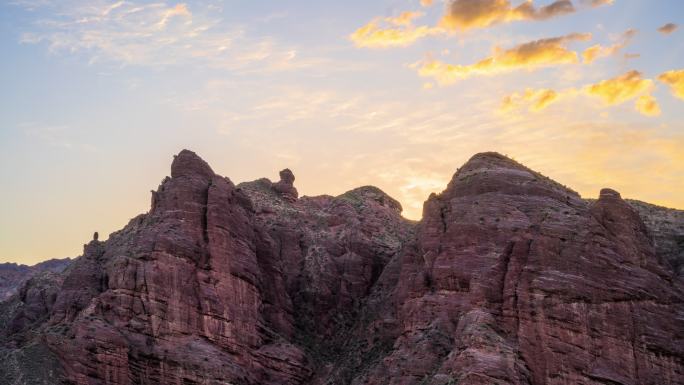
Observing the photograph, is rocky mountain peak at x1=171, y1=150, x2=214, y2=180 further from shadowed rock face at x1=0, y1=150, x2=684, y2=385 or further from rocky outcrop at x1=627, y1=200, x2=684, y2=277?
rocky outcrop at x1=627, y1=200, x2=684, y2=277

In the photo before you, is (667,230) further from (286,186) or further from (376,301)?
(286,186)

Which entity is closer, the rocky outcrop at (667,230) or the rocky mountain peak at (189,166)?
the rocky outcrop at (667,230)

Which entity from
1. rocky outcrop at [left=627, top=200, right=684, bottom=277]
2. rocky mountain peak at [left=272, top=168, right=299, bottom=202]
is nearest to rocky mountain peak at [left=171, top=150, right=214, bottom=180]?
rocky mountain peak at [left=272, top=168, right=299, bottom=202]

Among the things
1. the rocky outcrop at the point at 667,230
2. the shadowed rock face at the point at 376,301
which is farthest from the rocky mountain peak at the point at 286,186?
the rocky outcrop at the point at 667,230

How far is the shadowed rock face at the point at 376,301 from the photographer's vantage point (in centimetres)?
9362

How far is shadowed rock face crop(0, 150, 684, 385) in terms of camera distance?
307 ft

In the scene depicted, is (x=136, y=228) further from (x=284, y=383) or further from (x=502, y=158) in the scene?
(x=502, y=158)

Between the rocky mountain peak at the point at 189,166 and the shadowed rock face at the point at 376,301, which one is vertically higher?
the rocky mountain peak at the point at 189,166

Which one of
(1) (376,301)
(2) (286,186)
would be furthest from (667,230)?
(2) (286,186)

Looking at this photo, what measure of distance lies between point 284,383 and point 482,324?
96.4 ft

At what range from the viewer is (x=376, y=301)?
401ft

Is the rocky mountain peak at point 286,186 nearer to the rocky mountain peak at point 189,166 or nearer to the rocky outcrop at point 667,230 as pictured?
the rocky mountain peak at point 189,166

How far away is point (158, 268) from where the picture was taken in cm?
10919

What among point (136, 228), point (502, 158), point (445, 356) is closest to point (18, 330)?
point (136, 228)
